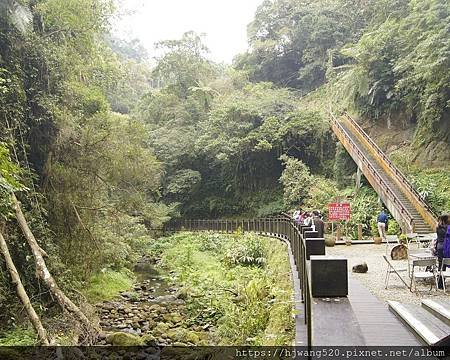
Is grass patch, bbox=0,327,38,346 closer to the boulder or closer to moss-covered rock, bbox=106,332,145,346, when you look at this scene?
moss-covered rock, bbox=106,332,145,346

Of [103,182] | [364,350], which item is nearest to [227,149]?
[103,182]

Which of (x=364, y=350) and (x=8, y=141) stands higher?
(x=8, y=141)

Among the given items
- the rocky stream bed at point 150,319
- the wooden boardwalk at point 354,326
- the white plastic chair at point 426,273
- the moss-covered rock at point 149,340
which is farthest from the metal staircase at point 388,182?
the wooden boardwalk at point 354,326

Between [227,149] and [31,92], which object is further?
[227,149]

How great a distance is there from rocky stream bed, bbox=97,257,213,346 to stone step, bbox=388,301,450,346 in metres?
5.45

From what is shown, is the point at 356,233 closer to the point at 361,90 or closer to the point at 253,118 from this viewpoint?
the point at 361,90

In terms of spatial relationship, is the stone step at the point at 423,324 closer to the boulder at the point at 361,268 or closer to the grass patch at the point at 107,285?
the boulder at the point at 361,268

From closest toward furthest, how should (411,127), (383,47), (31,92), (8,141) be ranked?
(8,141) < (31,92) < (383,47) < (411,127)

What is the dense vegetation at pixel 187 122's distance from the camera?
37.9 feet

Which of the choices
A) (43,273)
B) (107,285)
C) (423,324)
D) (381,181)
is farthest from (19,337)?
(381,181)

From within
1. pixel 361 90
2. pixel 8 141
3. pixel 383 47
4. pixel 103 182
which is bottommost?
pixel 103 182

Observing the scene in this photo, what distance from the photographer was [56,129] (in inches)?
484

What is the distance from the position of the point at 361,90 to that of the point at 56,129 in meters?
18.9

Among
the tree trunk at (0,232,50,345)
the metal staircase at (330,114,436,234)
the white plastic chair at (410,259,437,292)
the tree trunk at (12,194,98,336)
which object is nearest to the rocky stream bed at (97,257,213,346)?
the tree trunk at (12,194,98,336)
